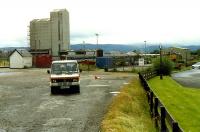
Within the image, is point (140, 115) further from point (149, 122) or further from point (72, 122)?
point (72, 122)

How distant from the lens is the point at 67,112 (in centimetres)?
1903

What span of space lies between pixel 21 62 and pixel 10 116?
67.1 meters

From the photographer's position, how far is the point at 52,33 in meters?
115

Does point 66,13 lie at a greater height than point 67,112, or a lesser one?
greater

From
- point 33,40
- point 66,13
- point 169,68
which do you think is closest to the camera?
point 169,68

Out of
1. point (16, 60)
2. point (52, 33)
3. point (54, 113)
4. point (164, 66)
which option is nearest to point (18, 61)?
point (16, 60)

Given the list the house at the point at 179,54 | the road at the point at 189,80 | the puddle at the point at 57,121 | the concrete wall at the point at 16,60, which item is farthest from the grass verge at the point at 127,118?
the house at the point at 179,54

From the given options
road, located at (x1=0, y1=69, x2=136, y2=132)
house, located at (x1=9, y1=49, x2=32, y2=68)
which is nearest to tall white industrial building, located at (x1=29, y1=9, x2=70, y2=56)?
house, located at (x1=9, y1=49, x2=32, y2=68)

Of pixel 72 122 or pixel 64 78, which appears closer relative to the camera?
pixel 72 122

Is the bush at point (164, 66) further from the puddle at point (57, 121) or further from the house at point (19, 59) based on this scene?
the puddle at point (57, 121)

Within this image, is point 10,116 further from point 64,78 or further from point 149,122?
point 64,78

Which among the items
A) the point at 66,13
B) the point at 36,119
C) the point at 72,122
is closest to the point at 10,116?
the point at 36,119

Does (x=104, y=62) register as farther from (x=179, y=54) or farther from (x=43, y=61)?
(x=179, y=54)

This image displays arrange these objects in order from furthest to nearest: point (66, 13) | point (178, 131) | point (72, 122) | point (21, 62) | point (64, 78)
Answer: point (66, 13) → point (21, 62) → point (64, 78) → point (72, 122) → point (178, 131)
